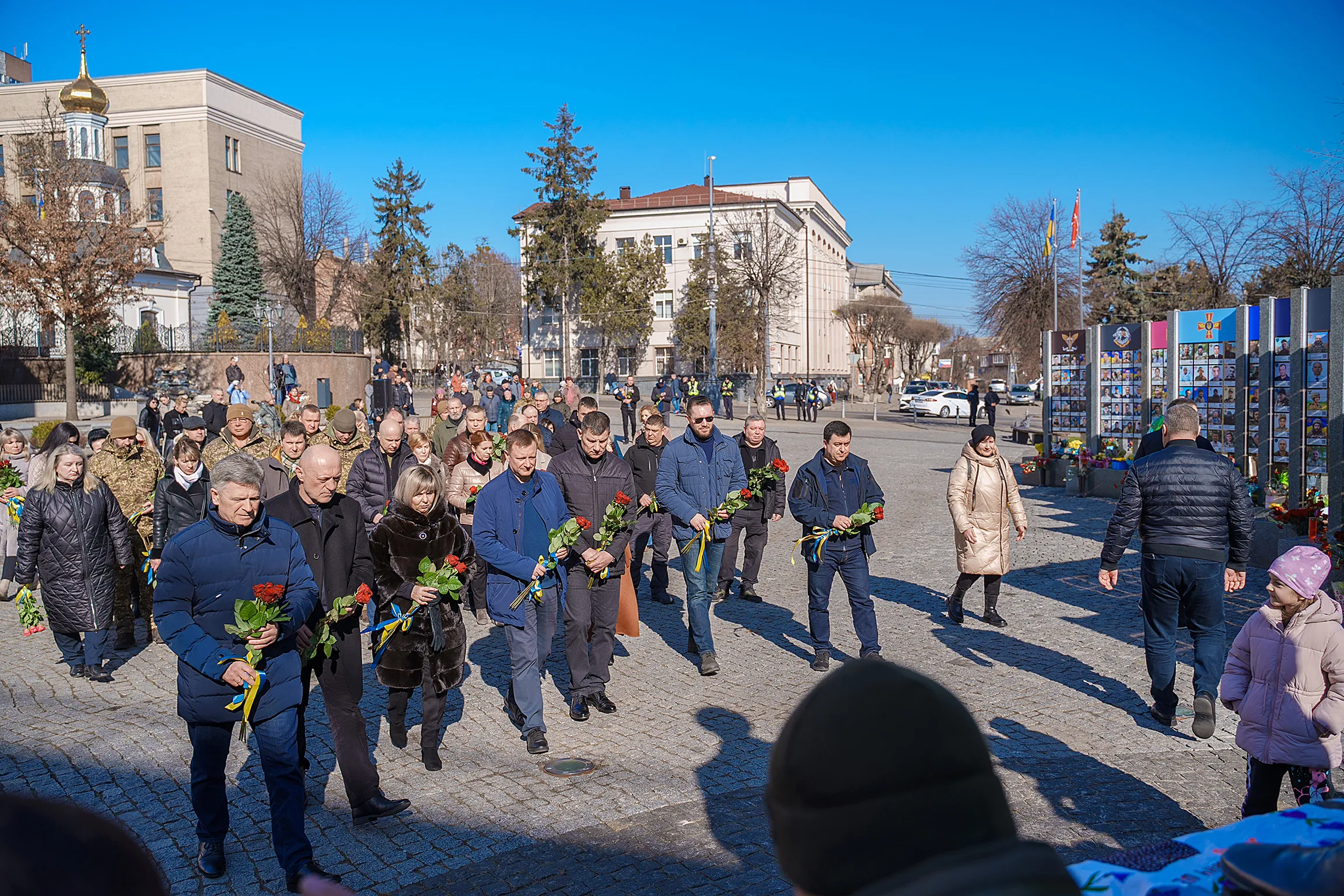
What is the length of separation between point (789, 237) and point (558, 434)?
166ft

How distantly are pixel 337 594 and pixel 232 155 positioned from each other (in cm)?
7073

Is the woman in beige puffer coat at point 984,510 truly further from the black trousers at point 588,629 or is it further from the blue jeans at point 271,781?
the blue jeans at point 271,781

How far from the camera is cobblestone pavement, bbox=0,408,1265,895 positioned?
5023 millimetres

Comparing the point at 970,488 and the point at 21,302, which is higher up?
the point at 21,302

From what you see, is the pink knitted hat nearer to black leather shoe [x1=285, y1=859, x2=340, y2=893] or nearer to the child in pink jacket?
the child in pink jacket

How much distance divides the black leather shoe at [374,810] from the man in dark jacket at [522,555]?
113cm

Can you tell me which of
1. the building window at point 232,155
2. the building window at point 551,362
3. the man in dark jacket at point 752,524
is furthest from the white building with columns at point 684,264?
the man in dark jacket at point 752,524

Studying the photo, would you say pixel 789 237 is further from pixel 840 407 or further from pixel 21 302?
pixel 21 302

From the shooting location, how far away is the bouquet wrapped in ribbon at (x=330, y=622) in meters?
5.43

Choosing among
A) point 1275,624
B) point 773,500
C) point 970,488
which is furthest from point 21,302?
point 1275,624

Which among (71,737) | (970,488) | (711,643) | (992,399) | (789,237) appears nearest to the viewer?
(71,737)

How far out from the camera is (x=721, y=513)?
8.68 m

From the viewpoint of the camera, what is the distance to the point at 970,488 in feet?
31.5

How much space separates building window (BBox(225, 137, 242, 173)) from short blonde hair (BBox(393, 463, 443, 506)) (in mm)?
69066
